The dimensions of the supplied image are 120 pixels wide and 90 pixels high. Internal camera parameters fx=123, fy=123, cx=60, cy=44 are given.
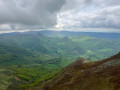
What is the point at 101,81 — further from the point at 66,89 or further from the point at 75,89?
the point at 66,89

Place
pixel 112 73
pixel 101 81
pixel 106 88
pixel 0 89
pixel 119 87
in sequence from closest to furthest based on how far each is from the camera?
pixel 119 87, pixel 106 88, pixel 101 81, pixel 112 73, pixel 0 89

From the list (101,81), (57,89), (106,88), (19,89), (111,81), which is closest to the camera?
(106,88)

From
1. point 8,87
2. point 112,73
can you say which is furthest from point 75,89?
point 8,87

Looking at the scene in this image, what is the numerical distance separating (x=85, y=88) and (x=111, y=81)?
17.6 metres

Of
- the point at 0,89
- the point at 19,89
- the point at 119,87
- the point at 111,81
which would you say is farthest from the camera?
the point at 19,89

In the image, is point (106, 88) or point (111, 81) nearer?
point (106, 88)

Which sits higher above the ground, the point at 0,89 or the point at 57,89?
the point at 0,89

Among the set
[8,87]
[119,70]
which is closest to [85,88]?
[119,70]

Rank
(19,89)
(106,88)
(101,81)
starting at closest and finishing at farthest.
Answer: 1. (106,88)
2. (101,81)
3. (19,89)

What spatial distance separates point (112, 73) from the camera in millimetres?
90125

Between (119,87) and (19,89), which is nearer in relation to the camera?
(119,87)

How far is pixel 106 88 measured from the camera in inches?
2879

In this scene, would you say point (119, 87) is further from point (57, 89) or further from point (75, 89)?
point (57, 89)

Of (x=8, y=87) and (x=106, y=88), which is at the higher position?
(x=8, y=87)
